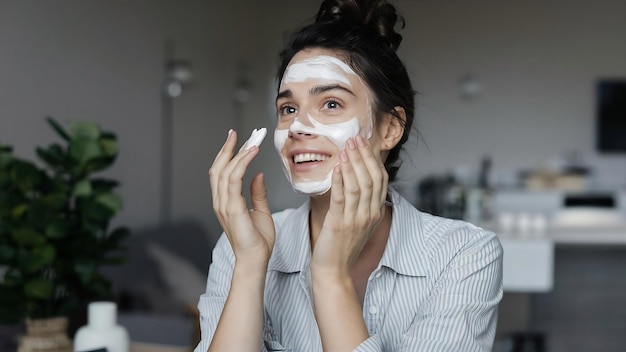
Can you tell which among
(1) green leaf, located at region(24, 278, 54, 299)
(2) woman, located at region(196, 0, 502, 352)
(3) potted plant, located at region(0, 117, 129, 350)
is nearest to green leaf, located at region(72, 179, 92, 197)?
(3) potted plant, located at region(0, 117, 129, 350)

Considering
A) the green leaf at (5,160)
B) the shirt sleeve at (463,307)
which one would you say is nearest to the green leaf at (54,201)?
the green leaf at (5,160)

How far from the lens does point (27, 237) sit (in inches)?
64.2

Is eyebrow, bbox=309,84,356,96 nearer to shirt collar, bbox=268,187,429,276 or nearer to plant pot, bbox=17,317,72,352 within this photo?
shirt collar, bbox=268,187,429,276

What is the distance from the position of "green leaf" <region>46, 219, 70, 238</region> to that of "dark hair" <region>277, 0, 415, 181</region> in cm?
70

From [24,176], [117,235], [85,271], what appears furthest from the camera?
[117,235]

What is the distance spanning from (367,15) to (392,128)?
21cm

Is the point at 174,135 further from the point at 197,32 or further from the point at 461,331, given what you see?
the point at 461,331

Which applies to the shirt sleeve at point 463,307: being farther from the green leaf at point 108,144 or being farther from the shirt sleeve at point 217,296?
the green leaf at point 108,144

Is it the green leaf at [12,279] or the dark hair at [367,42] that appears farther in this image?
the green leaf at [12,279]

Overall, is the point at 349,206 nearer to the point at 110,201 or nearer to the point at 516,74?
the point at 110,201

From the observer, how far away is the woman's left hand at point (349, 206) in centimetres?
107

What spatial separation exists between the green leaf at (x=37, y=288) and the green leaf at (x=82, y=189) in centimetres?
21

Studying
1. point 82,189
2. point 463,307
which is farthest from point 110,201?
point 463,307

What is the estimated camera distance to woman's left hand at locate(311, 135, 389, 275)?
1.07m
